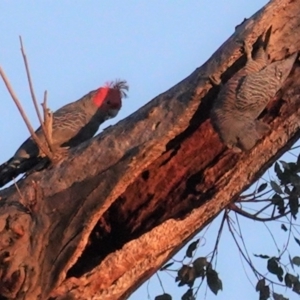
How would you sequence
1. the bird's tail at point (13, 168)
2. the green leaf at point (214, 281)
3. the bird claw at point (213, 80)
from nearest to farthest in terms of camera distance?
the bird claw at point (213, 80) < the bird's tail at point (13, 168) < the green leaf at point (214, 281)

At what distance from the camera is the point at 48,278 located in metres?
2.72

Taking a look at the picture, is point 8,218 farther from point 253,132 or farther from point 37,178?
point 253,132

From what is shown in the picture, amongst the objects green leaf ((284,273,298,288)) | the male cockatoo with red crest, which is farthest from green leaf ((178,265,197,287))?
the male cockatoo with red crest

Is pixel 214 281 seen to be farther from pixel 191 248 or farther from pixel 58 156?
pixel 58 156

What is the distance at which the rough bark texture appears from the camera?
2.73 m

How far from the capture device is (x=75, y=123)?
4094 millimetres

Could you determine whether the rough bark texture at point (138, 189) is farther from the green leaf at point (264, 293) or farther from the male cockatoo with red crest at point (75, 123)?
the green leaf at point (264, 293)

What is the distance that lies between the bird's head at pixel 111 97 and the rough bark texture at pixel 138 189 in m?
1.47

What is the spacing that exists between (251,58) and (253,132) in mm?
291

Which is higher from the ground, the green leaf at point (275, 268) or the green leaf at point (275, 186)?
the green leaf at point (275, 186)

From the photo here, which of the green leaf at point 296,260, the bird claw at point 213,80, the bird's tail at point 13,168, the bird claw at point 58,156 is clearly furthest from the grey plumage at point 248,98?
the green leaf at point 296,260

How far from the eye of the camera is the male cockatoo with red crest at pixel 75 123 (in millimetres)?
3566

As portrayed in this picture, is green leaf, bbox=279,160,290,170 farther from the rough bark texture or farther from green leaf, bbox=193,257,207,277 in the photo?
the rough bark texture

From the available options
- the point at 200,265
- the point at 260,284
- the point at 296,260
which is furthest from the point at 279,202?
the point at 200,265
